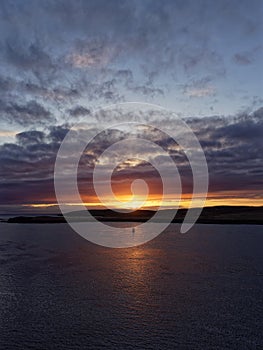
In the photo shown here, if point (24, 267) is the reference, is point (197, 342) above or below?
below

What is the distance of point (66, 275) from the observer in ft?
91.4

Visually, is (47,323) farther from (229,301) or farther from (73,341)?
(229,301)

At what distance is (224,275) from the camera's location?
26922mm

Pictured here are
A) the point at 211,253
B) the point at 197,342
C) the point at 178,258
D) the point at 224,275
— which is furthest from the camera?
the point at 211,253

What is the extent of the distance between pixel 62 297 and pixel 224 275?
13205 mm

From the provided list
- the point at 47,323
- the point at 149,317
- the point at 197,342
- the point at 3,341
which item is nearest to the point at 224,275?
the point at 149,317

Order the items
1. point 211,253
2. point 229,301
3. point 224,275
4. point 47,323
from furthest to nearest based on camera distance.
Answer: point 211,253
point 224,275
point 229,301
point 47,323

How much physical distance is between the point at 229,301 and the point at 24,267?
19617 mm

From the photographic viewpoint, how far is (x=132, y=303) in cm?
2023

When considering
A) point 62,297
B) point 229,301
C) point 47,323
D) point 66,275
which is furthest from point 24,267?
point 229,301

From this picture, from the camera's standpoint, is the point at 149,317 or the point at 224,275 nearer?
the point at 149,317

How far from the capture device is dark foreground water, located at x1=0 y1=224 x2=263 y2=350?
1531cm

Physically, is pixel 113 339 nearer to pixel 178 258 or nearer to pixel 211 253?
pixel 178 258

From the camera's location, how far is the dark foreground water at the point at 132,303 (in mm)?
15312
